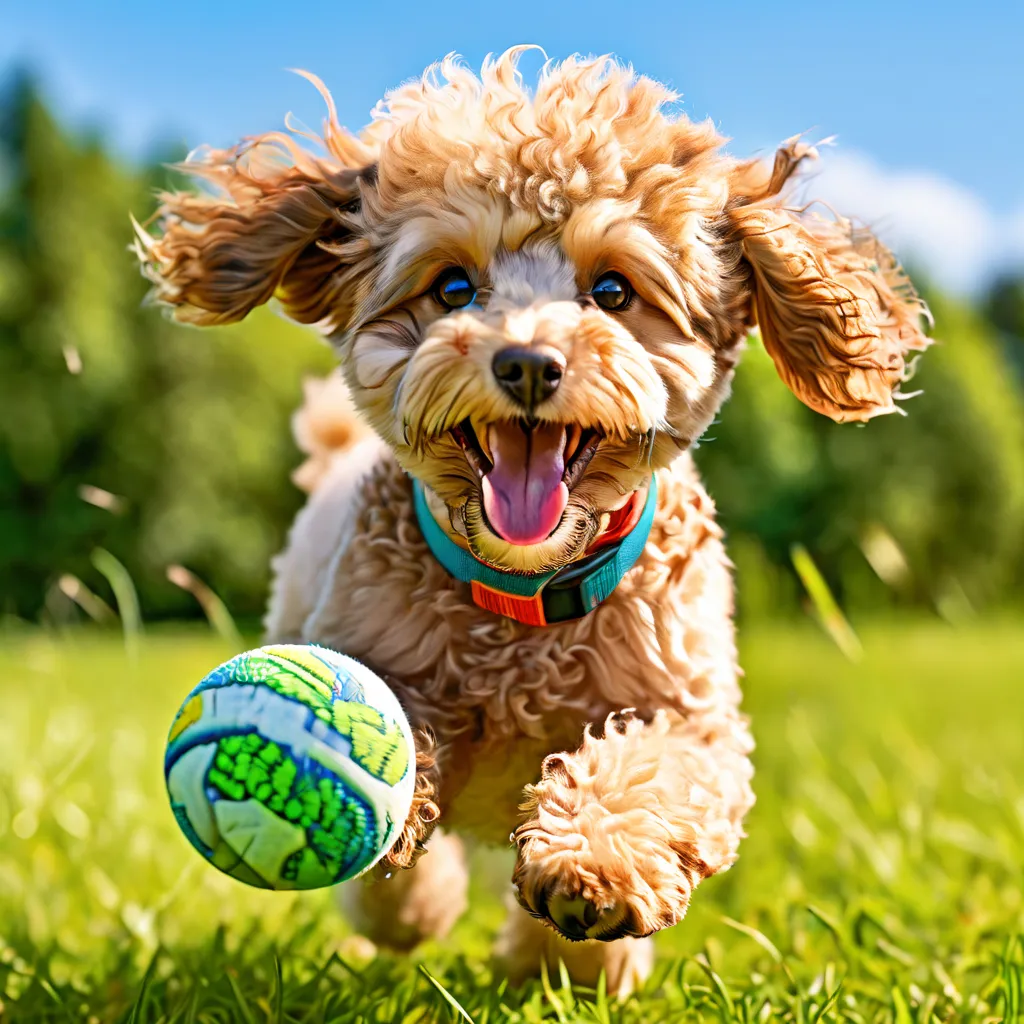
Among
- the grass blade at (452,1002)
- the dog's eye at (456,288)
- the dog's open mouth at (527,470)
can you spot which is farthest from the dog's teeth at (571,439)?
the grass blade at (452,1002)

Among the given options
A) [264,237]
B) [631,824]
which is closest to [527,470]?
[631,824]

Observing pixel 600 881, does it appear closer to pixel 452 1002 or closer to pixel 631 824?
pixel 631 824

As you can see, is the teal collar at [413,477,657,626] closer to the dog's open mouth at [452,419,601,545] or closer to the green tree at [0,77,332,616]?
the dog's open mouth at [452,419,601,545]

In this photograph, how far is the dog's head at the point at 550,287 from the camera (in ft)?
9.27

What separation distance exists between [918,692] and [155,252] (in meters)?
9.06

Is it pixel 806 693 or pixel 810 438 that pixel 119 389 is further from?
pixel 806 693

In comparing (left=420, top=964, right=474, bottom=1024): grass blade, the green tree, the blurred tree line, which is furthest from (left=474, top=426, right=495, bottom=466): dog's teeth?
the green tree

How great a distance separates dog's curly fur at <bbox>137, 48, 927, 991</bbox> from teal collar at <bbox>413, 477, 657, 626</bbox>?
0.07m

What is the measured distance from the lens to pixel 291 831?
2.49m

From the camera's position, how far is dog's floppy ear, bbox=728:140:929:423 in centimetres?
328

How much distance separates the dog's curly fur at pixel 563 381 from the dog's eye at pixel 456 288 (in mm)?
27

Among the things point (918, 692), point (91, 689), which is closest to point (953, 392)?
point (918, 692)

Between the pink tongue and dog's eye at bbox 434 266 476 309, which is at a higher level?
dog's eye at bbox 434 266 476 309

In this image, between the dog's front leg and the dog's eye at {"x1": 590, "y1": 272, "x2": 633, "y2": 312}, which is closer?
the dog's front leg
